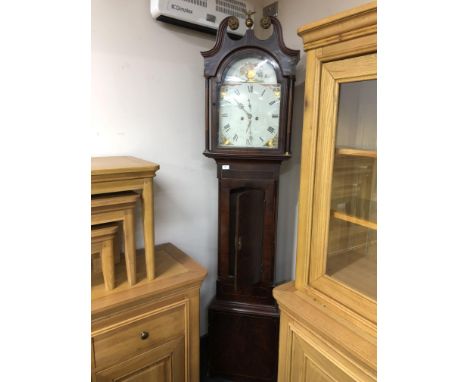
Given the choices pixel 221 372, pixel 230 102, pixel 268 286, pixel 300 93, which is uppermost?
pixel 300 93

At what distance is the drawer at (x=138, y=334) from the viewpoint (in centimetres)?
107

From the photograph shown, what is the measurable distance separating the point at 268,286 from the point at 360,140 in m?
0.78

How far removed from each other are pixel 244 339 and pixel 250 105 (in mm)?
1055

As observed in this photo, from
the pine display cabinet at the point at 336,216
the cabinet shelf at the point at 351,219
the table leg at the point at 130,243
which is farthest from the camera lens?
the table leg at the point at 130,243

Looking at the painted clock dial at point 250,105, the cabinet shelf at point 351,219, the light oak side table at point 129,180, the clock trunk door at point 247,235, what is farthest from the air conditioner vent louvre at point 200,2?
the cabinet shelf at point 351,219

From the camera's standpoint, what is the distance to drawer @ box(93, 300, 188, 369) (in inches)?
42.0

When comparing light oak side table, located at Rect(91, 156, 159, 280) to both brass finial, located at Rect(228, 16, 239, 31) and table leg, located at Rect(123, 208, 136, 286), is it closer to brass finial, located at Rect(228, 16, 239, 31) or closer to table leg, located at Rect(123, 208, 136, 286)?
table leg, located at Rect(123, 208, 136, 286)

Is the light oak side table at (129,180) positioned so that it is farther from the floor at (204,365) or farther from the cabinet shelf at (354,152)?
the floor at (204,365)

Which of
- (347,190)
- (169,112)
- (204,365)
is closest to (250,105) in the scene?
(169,112)

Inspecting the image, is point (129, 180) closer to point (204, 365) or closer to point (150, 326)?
point (150, 326)

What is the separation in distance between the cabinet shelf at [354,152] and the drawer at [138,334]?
81cm
